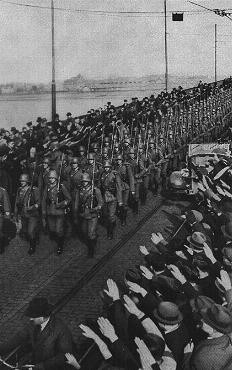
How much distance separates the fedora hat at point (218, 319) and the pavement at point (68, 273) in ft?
10.8

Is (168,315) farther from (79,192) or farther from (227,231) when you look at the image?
Answer: (79,192)

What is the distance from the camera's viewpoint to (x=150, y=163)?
1800 cm

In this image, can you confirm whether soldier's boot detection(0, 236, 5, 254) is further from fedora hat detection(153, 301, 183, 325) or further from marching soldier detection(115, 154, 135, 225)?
fedora hat detection(153, 301, 183, 325)

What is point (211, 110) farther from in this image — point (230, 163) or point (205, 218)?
point (205, 218)

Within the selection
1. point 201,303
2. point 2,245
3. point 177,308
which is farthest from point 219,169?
point 177,308

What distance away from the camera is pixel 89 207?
1221cm

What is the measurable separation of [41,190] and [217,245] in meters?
6.40

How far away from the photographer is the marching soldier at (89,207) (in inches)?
475

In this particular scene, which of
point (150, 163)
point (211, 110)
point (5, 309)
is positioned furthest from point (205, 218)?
point (211, 110)

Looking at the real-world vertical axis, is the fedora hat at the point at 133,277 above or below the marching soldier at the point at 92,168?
below

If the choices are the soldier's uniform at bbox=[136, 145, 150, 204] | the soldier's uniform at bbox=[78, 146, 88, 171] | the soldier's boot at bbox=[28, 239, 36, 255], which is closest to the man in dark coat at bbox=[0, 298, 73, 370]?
the soldier's boot at bbox=[28, 239, 36, 255]

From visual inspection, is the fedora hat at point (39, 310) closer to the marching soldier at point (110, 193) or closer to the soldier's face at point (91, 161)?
the marching soldier at point (110, 193)

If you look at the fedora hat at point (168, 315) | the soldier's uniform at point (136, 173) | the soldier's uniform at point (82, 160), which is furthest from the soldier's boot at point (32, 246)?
the fedora hat at point (168, 315)

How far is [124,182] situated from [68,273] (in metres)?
4.33
